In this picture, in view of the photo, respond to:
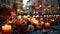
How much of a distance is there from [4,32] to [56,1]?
37.3m

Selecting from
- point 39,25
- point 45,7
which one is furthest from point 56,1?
point 39,25

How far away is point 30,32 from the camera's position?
3.07 meters

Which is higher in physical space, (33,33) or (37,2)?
(37,2)

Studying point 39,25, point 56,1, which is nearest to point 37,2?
point 56,1

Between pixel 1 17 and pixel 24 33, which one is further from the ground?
pixel 1 17

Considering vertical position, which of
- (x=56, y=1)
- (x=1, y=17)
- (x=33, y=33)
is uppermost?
(x=56, y=1)

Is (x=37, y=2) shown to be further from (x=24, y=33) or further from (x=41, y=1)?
(x=24, y=33)

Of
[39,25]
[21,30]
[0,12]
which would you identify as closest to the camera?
[0,12]

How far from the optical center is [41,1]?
131ft

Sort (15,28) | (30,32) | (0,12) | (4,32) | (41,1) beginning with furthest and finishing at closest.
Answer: (41,1), (30,32), (15,28), (4,32), (0,12)

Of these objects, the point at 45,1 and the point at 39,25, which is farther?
the point at 45,1

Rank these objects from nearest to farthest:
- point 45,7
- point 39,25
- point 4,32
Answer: point 4,32, point 39,25, point 45,7

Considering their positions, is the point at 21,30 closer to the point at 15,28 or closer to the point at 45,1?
the point at 15,28

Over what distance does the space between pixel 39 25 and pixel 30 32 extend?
27.2 inches
